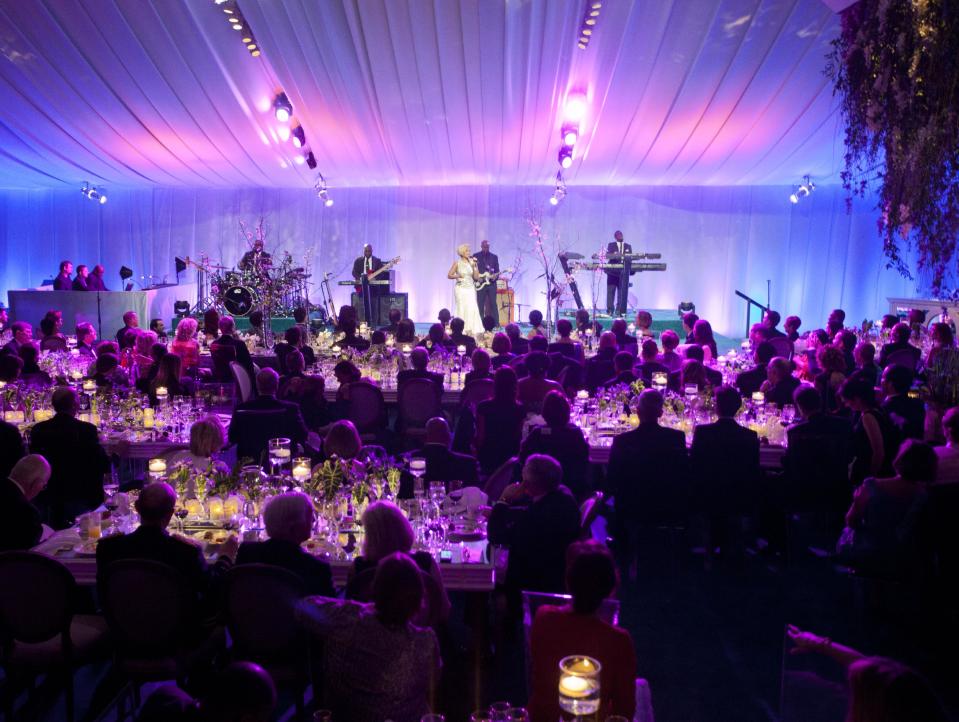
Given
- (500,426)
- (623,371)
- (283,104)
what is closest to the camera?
(500,426)

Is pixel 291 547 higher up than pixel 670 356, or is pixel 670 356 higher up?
pixel 670 356

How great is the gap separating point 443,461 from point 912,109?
13.6 ft

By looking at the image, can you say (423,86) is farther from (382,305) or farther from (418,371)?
(418,371)

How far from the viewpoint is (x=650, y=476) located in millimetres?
5828

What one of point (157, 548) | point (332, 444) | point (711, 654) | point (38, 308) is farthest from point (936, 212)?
point (38, 308)

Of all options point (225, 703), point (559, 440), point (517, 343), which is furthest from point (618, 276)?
point (225, 703)

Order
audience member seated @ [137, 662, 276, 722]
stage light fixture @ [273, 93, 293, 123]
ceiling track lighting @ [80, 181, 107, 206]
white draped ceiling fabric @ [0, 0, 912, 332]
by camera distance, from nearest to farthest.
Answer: audience member seated @ [137, 662, 276, 722] → white draped ceiling fabric @ [0, 0, 912, 332] → stage light fixture @ [273, 93, 293, 123] → ceiling track lighting @ [80, 181, 107, 206]

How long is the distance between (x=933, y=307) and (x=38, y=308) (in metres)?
14.7

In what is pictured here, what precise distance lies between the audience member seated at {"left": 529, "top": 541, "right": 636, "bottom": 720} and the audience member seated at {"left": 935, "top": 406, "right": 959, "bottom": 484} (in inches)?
121

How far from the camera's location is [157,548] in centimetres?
389

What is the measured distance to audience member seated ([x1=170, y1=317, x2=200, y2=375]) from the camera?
950 cm

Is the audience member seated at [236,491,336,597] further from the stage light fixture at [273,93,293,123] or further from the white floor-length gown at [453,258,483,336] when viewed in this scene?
the white floor-length gown at [453,258,483,336]

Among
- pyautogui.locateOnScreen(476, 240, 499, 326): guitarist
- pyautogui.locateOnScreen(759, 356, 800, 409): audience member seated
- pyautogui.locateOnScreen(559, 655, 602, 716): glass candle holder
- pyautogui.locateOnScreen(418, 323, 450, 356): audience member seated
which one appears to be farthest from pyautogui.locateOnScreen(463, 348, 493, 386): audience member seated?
pyautogui.locateOnScreen(476, 240, 499, 326): guitarist

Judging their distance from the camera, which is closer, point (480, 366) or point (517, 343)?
point (480, 366)
